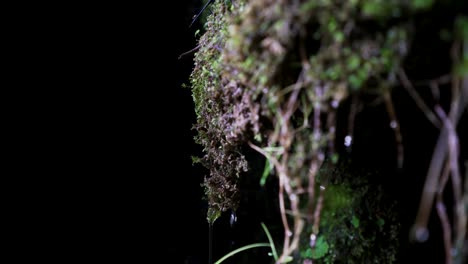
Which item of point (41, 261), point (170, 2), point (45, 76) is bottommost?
point (41, 261)

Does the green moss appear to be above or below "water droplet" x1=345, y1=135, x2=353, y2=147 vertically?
above

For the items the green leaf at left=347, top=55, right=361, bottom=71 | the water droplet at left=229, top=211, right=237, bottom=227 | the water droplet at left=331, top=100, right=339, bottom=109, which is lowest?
the water droplet at left=229, top=211, right=237, bottom=227

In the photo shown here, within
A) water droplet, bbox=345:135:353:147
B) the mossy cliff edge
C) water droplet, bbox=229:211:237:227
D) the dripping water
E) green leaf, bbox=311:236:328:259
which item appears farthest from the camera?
the dripping water

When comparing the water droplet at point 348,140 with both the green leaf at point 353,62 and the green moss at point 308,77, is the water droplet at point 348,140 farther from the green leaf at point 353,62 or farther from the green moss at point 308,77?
the green leaf at point 353,62

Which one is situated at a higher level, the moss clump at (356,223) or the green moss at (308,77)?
the green moss at (308,77)

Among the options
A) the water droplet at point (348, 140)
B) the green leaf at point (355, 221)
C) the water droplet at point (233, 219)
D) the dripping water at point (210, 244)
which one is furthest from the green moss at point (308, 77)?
the dripping water at point (210, 244)

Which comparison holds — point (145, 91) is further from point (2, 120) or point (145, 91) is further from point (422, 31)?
point (422, 31)

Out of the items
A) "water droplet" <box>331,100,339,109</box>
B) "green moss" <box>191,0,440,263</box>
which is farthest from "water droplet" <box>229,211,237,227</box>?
"water droplet" <box>331,100,339,109</box>

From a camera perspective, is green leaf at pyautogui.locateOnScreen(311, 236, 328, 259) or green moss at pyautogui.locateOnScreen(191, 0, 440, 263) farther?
green leaf at pyautogui.locateOnScreen(311, 236, 328, 259)

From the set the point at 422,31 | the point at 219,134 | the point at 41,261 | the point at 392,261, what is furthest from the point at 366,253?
the point at 41,261

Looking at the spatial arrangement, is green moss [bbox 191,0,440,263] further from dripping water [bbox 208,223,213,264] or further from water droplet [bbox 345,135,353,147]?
dripping water [bbox 208,223,213,264]

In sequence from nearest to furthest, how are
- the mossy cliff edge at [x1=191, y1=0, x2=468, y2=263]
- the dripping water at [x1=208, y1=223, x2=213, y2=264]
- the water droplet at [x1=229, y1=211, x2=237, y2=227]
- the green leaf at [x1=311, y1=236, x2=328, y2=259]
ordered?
the mossy cliff edge at [x1=191, y1=0, x2=468, y2=263] < the green leaf at [x1=311, y1=236, x2=328, y2=259] < the water droplet at [x1=229, y1=211, x2=237, y2=227] < the dripping water at [x1=208, y1=223, x2=213, y2=264]
